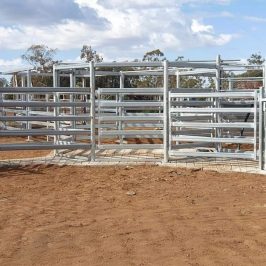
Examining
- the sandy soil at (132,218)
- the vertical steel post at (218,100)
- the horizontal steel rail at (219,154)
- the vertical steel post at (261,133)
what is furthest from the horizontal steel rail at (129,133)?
the vertical steel post at (261,133)

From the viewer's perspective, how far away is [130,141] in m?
16.3

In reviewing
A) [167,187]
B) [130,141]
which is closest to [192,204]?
[167,187]

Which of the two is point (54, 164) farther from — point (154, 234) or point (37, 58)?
point (37, 58)

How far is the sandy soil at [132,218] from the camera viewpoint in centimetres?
509

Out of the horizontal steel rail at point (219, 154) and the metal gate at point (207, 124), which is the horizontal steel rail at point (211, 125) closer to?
the metal gate at point (207, 124)

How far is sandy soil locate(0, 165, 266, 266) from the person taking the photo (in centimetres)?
509

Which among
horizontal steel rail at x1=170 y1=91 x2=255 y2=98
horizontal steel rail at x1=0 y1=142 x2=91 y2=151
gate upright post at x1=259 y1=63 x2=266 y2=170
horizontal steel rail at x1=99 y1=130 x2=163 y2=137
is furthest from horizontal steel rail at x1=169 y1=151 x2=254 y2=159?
horizontal steel rail at x1=0 y1=142 x2=91 y2=151

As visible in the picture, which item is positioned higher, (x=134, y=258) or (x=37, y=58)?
(x=37, y=58)

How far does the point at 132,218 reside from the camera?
6.54 meters

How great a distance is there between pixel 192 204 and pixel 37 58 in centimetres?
3366

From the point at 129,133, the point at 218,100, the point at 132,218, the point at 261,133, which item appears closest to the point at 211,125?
the point at 218,100

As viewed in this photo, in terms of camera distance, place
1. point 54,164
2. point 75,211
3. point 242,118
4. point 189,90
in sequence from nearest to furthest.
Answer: point 75,211 → point 54,164 → point 189,90 → point 242,118

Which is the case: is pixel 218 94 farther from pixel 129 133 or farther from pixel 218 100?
pixel 129 133

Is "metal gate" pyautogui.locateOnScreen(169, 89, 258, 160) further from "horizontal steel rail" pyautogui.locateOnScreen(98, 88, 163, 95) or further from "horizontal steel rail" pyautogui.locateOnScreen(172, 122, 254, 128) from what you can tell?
"horizontal steel rail" pyautogui.locateOnScreen(98, 88, 163, 95)
